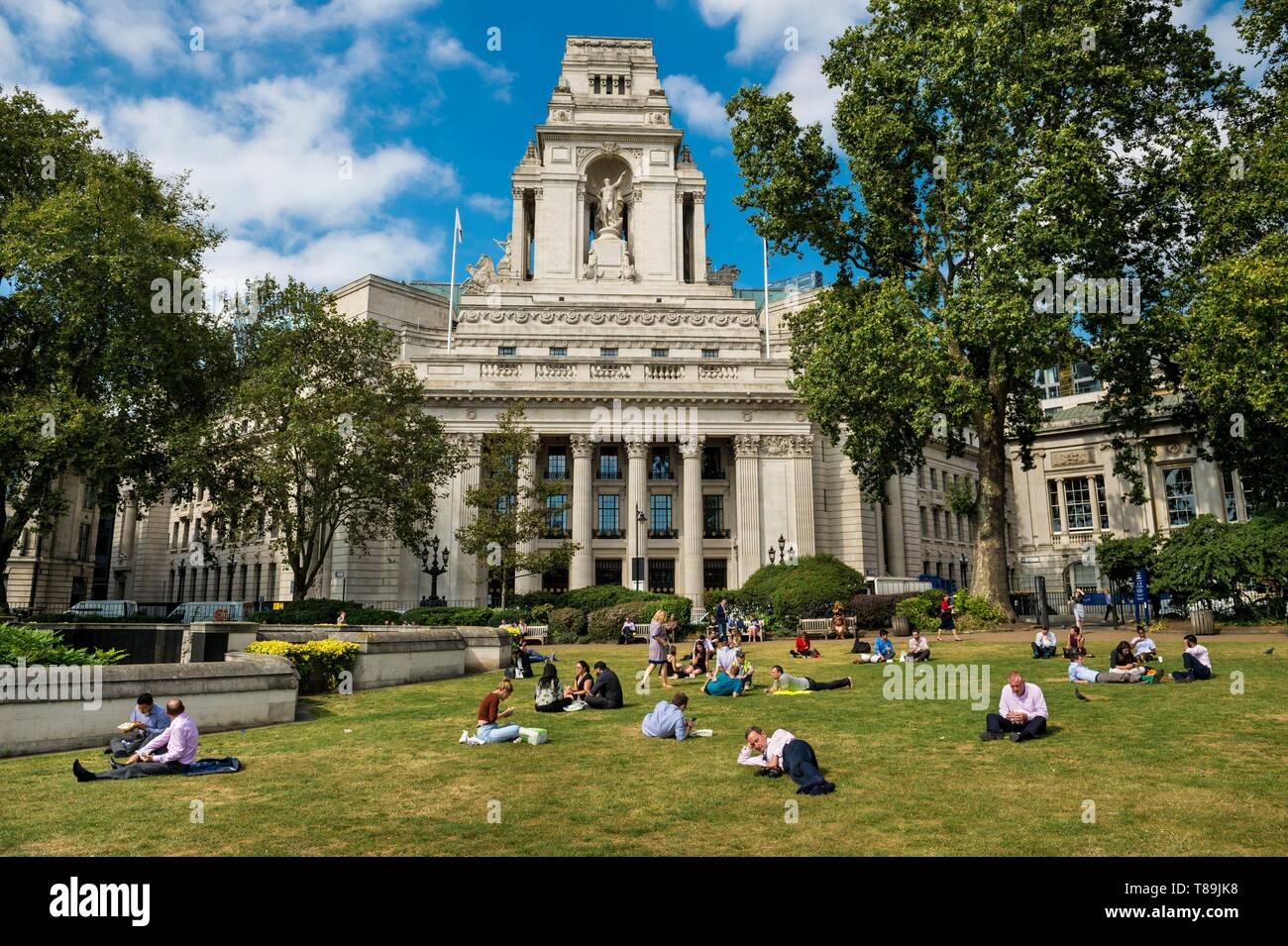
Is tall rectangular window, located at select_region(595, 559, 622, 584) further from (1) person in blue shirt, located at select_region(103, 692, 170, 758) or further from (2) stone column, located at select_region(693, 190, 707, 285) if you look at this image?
(1) person in blue shirt, located at select_region(103, 692, 170, 758)

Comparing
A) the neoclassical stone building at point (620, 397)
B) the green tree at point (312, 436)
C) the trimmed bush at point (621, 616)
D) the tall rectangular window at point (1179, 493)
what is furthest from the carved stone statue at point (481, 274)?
the tall rectangular window at point (1179, 493)

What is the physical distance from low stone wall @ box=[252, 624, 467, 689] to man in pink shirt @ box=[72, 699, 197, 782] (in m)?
8.87

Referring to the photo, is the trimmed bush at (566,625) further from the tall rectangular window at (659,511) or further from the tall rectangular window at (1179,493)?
the tall rectangular window at (1179,493)

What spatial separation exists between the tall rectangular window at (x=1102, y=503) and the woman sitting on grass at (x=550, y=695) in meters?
53.1

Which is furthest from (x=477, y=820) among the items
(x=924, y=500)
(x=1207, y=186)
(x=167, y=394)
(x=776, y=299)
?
(x=776, y=299)

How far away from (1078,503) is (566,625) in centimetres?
4157

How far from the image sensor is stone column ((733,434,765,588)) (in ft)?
170

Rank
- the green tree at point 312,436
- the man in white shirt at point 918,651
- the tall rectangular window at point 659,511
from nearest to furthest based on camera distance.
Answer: the man in white shirt at point 918,651 < the green tree at point 312,436 < the tall rectangular window at point 659,511

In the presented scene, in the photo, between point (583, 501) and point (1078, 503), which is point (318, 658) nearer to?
point (583, 501)

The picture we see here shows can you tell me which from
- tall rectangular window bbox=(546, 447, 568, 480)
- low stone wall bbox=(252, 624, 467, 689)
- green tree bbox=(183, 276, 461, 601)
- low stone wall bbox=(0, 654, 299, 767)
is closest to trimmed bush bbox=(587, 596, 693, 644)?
green tree bbox=(183, 276, 461, 601)

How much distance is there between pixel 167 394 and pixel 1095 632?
38575 millimetres

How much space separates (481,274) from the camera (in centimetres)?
7044

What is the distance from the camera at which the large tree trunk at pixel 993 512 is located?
30.1m

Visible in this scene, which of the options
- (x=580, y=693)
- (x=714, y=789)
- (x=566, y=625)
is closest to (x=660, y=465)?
(x=566, y=625)
